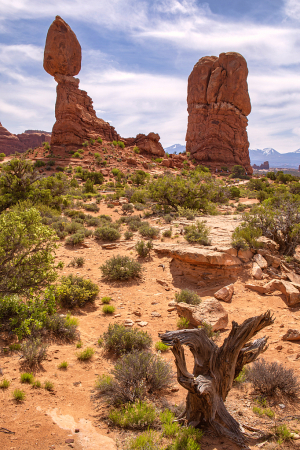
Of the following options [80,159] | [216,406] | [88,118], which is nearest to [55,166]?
[80,159]

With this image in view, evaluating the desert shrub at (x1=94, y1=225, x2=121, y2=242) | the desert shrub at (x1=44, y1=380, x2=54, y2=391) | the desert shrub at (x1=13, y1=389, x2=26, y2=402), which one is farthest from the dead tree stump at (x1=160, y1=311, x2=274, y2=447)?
the desert shrub at (x1=94, y1=225, x2=121, y2=242)

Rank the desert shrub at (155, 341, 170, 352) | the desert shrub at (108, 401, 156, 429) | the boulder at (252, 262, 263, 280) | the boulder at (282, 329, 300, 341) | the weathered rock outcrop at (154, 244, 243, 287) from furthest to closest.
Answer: the weathered rock outcrop at (154, 244, 243, 287)
the boulder at (252, 262, 263, 280)
the boulder at (282, 329, 300, 341)
the desert shrub at (155, 341, 170, 352)
the desert shrub at (108, 401, 156, 429)

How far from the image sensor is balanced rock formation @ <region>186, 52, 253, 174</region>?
4709 cm

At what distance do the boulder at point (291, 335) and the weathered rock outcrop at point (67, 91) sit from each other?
3992cm

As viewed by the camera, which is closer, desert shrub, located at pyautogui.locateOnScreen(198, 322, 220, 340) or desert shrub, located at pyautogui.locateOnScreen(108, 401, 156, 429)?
desert shrub, located at pyautogui.locateOnScreen(108, 401, 156, 429)

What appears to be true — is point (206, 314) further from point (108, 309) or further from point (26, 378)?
point (26, 378)

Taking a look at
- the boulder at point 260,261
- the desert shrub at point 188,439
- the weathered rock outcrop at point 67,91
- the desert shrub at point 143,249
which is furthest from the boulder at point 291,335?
the weathered rock outcrop at point 67,91

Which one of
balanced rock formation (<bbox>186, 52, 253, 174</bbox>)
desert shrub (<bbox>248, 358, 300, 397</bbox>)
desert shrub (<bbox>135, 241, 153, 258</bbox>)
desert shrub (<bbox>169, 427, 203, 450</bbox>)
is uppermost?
balanced rock formation (<bbox>186, 52, 253, 174</bbox>)

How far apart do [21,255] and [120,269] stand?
3.84 meters

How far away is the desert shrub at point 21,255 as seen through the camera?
4.55 metres

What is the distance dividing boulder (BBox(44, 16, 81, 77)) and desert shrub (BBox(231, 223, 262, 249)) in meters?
42.0

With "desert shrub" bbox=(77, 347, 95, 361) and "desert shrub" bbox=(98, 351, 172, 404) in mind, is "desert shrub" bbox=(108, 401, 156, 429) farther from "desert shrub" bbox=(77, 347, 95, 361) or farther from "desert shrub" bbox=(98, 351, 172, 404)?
"desert shrub" bbox=(77, 347, 95, 361)

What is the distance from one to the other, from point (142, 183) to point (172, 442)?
1094 inches

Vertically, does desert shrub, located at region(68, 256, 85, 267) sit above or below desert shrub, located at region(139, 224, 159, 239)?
below
